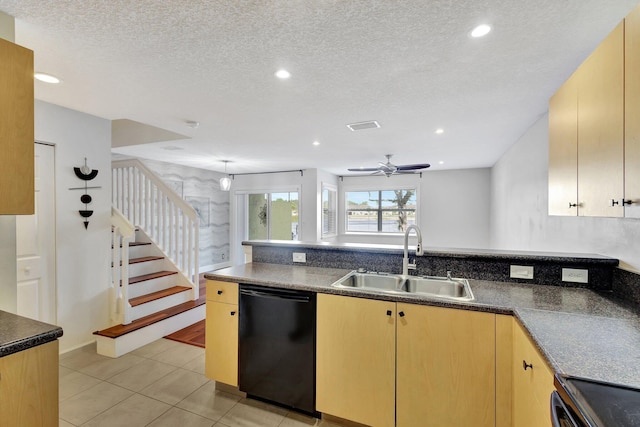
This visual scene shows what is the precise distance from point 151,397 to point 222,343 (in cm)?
70

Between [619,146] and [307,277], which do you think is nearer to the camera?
[619,146]

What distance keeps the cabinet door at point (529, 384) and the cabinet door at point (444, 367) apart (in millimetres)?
119

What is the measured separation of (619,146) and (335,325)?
1.67m

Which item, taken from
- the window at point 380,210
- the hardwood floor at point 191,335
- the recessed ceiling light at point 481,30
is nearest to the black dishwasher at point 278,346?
the hardwood floor at point 191,335

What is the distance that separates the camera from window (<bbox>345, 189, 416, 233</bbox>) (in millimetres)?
7559

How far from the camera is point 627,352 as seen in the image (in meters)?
1.09

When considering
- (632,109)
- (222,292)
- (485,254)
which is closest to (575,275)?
(485,254)

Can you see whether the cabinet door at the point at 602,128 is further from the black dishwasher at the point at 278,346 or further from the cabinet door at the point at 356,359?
the black dishwasher at the point at 278,346

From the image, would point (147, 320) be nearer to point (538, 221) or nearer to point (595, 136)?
point (595, 136)

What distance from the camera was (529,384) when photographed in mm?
1309

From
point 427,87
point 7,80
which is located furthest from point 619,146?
point 7,80

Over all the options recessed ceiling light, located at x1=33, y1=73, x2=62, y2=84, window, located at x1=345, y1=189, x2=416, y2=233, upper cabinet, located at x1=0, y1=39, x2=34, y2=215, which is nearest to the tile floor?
upper cabinet, located at x1=0, y1=39, x2=34, y2=215

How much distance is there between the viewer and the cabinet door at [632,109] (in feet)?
3.41

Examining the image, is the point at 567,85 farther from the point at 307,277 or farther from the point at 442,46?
the point at 307,277
